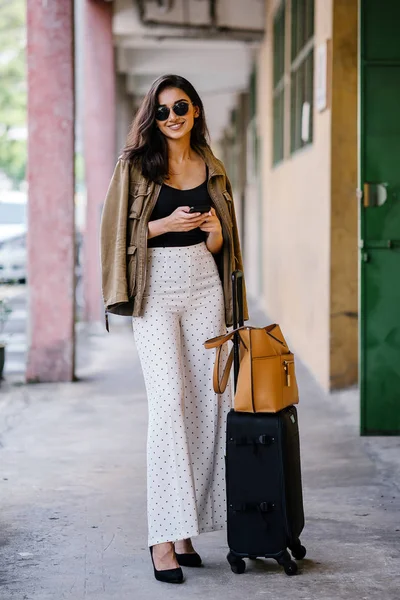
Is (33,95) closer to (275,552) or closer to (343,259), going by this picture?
(343,259)

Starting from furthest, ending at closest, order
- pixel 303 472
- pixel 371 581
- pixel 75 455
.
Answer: pixel 75 455 < pixel 303 472 < pixel 371 581

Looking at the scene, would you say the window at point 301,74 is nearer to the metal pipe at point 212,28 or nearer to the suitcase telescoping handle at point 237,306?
the metal pipe at point 212,28

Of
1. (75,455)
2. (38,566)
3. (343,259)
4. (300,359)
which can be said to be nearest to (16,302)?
(300,359)

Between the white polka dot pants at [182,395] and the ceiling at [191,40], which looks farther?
the ceiling at [191,40]

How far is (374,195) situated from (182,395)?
2.65m

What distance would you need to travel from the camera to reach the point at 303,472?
5535mm

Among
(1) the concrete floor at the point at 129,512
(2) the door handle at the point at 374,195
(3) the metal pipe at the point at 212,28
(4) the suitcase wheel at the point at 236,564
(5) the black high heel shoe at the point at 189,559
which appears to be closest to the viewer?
(1) the concrete floor at the point at 129,512

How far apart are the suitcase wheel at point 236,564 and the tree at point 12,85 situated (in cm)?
2027

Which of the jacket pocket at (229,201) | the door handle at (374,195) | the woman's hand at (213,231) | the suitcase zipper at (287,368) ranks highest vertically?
the door handle at (374,195)

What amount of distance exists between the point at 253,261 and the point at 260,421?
45.8ft

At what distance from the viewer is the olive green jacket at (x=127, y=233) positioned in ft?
12.9

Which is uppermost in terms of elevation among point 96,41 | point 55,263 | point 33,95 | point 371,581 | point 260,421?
point 96,41

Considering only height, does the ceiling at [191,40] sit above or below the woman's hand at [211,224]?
above

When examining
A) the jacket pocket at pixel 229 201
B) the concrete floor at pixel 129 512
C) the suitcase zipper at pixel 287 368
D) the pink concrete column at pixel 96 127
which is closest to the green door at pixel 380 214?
the concrete floor at pixel 129 512
